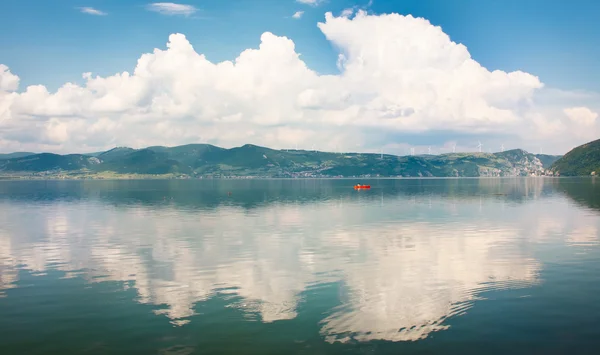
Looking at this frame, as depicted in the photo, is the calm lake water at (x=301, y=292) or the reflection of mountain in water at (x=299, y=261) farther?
the reflection of mountain in water at (x=299, y=261)

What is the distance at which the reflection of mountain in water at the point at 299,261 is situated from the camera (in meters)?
38.7

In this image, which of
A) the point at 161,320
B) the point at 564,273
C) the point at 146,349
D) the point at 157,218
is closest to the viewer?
the point at 146,349

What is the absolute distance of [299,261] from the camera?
59.9 metres

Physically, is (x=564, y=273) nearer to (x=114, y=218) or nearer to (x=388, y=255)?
(x=388, y=255)

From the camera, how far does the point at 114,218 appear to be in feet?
385

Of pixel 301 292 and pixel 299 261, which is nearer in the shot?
pixel 301 292

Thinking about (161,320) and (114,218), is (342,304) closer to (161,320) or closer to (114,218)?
(161,320)

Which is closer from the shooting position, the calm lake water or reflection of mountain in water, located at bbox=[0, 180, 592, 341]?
the calm lake water

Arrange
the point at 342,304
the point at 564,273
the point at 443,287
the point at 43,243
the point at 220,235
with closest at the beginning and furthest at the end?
the point at 342,304 → the point at 443,287 → the point at 564,273 → the point at 43,243 → the point at 220,235

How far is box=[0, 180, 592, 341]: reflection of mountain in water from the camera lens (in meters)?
38.7

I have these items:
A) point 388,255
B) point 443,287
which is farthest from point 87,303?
point 388,255

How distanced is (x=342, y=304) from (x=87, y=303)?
22.6 meters

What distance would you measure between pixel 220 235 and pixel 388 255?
34.5m

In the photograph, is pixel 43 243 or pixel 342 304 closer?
pixel 342 304
